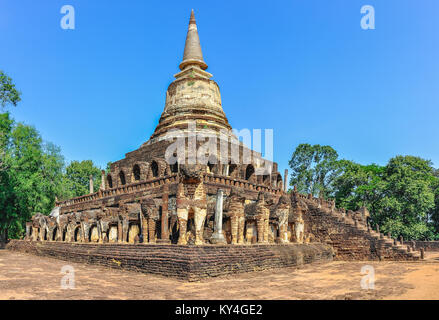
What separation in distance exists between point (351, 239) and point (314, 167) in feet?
69.2

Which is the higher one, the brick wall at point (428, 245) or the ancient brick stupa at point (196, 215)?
the ancient brick stupa at point (196, 215)

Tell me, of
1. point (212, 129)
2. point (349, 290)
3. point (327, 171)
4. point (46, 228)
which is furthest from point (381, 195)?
point (46, 228)

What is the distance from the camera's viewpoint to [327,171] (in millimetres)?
35844

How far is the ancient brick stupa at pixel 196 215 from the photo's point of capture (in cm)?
1043

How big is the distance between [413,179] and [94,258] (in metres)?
23.9

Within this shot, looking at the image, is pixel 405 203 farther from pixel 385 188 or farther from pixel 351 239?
pixel 351 239

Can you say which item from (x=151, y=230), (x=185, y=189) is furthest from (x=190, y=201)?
(x=151, y=230)

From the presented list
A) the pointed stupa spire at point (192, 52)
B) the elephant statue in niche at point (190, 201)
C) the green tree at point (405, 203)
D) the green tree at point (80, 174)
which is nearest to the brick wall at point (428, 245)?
the green tree at point (405, 203)

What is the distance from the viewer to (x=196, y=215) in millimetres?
10695

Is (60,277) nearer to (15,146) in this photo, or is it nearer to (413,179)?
(15,146)

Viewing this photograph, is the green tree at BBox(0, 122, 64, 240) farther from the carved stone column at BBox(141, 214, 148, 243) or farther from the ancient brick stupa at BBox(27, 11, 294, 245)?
the carved stone column at BBox(141, 214, 148, 243)

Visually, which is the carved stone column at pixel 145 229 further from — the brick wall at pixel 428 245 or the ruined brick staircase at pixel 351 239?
the brick wall at pixel 428 245

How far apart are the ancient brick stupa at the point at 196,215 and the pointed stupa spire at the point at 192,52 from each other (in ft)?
0.28
